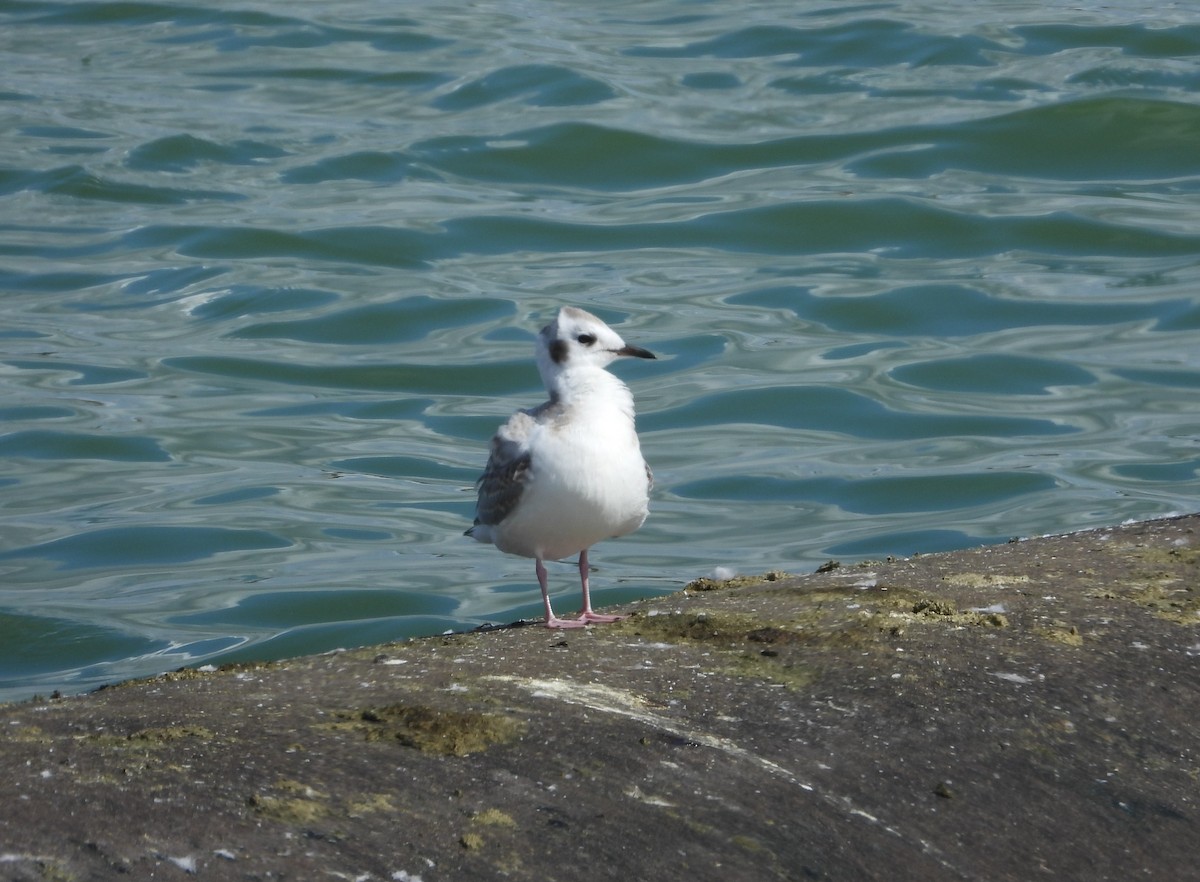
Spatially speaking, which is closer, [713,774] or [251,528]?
[713,774]

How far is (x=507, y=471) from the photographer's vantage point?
546 centimetres

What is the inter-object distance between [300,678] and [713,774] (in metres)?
1.22

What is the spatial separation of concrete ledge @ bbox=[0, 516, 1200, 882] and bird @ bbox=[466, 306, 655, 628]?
677 mm

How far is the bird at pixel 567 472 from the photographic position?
17.5ft

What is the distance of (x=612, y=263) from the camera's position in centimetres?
1419

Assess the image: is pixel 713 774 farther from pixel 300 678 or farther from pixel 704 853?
pixel 300 678

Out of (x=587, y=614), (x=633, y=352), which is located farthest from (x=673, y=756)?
Answer: (x=633, y=352)

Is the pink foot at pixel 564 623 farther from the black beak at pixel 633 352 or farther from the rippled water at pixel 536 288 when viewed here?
the rippled water at pixel 536 288

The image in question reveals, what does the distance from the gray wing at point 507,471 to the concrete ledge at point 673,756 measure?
79 cm

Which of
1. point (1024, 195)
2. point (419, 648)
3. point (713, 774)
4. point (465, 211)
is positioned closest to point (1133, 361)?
point (1024, 195)

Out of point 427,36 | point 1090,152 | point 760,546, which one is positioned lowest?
point 760,546

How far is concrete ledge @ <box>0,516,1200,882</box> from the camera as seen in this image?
10.4 feet

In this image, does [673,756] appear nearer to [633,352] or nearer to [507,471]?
[507,471]

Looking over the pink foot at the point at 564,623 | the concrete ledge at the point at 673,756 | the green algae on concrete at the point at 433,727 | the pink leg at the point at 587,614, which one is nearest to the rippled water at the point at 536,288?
the pink leg at the point at 587,614
